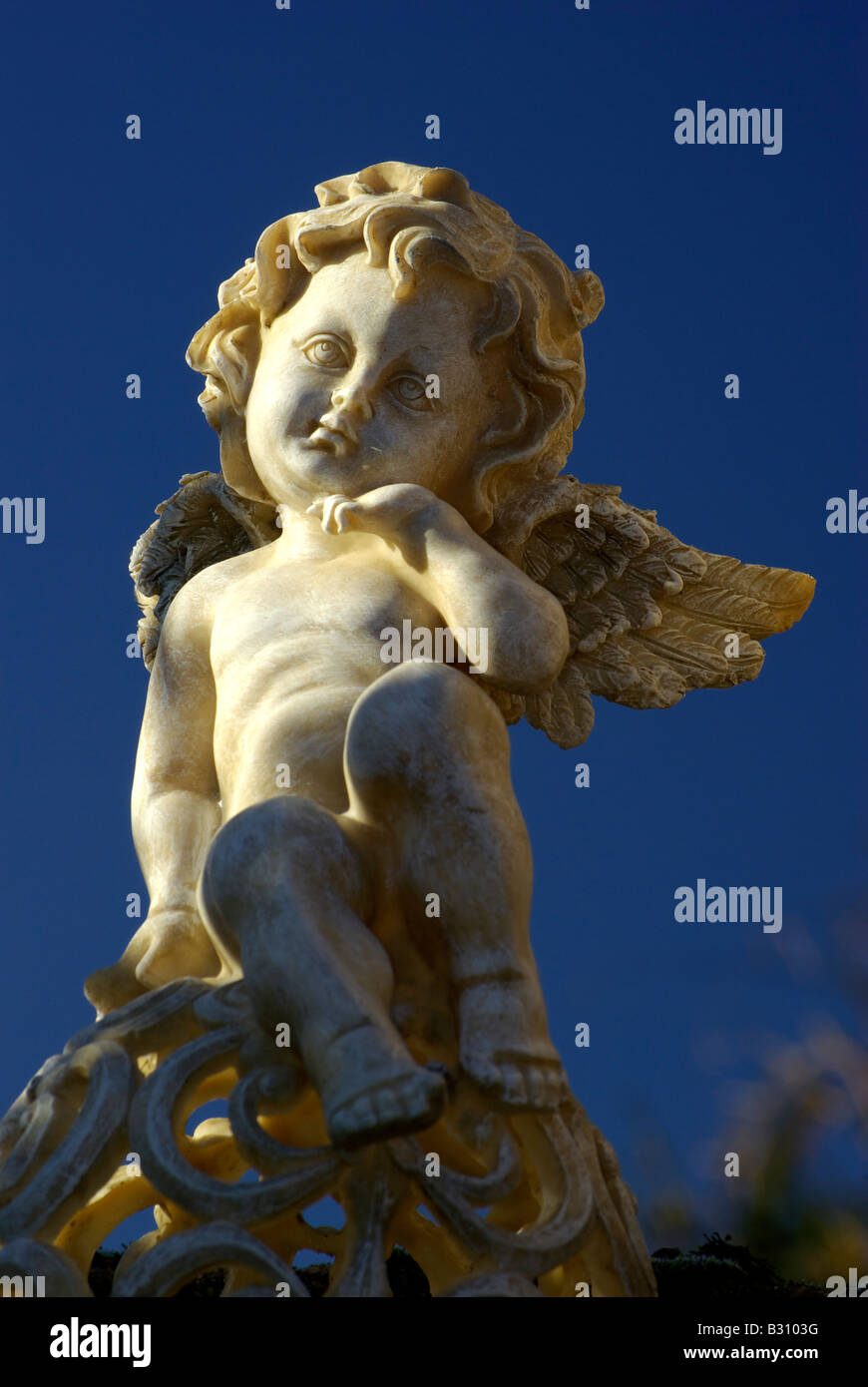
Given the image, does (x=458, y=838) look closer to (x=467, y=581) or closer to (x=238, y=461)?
(x=467, y=581)

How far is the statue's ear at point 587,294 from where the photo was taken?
21.0ft

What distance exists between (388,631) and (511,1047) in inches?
52.8

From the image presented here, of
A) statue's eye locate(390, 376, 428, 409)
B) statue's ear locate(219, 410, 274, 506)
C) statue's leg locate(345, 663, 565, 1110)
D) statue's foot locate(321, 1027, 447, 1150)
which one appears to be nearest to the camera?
statue's foot locate(321, 1027, 447, 1150)

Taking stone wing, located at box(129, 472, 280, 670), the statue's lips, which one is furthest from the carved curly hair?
the statue's lips

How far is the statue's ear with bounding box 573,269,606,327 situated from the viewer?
253 inches

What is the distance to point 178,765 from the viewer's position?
5840mm

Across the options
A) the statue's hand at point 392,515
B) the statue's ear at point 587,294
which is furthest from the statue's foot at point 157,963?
the statue's ear at point 587,294

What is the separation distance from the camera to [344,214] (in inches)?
239

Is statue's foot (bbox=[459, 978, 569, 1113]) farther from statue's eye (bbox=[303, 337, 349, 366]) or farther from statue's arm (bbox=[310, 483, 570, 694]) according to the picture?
statue's eye (bbox=[303, 337, 349, 366])

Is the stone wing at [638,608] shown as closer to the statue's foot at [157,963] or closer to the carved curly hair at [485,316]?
the carved curly hair at [485,316]

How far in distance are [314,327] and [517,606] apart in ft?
3.80

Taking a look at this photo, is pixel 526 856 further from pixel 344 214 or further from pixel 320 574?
pixel 344 214

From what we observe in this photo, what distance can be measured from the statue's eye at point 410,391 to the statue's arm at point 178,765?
33.6 inches
